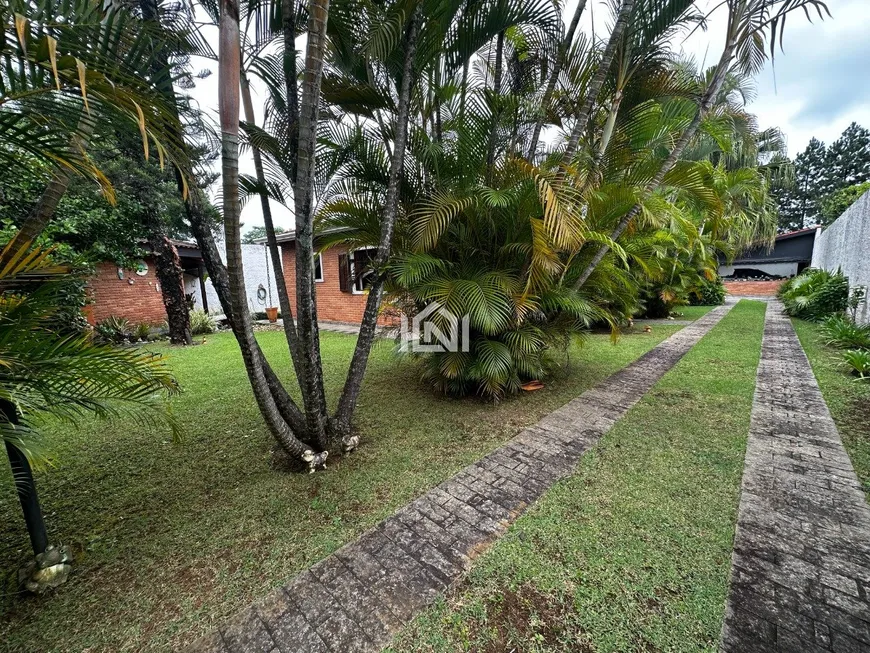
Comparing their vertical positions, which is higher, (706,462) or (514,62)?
(514,62)

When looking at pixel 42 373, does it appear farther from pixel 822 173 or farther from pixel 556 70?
pixel 822 173

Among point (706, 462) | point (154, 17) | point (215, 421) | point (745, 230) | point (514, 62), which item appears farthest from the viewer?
point (745, 230)

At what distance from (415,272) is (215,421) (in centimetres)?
284

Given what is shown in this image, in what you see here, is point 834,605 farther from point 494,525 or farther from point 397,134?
point 397,134

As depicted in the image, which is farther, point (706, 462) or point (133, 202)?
point (133, 202)

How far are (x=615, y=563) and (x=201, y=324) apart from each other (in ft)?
36.4

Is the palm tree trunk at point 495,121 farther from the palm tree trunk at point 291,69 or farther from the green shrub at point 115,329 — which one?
the green shrub at point 115,329

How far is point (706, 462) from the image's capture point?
2.75 metres

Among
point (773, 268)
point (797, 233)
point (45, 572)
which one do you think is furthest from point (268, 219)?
point (773, 268)

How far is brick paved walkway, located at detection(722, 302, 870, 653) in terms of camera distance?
4.74 ft

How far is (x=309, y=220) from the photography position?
2.33 metres

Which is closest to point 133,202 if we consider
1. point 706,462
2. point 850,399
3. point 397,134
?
point 397,134

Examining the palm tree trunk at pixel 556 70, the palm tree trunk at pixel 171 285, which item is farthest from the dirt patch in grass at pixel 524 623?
the palm tree trunk at pixel 171 285

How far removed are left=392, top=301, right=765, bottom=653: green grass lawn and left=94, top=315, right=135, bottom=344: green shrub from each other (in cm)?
1006
